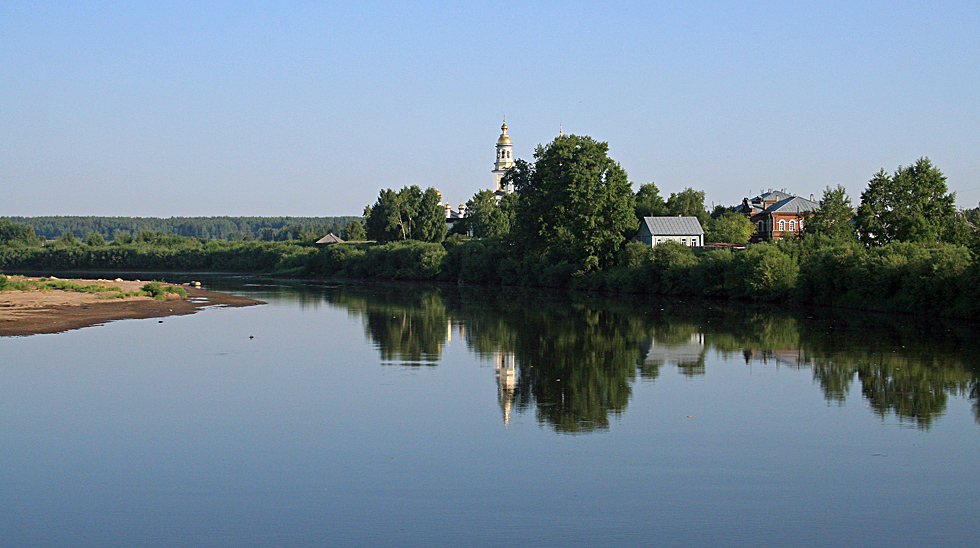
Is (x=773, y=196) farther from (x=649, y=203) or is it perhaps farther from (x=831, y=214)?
(x=831, y=214)

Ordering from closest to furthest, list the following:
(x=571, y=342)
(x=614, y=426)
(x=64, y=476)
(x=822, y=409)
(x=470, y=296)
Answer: (x=64, y=476), (x=614, y=426), (x=822, y=409), (x=571, y=342), (x=470, y=296)

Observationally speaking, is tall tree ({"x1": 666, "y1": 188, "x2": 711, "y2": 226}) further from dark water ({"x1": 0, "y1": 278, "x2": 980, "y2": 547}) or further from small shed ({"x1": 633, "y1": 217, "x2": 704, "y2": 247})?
dark water ({"x1": 0, "y1": 278, "x2": 980, "y2": 547})

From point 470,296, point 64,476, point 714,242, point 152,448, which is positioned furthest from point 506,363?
point 714,242

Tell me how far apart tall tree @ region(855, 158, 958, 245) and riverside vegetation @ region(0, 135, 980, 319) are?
0.07 meters

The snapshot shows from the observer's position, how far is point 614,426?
16.4m

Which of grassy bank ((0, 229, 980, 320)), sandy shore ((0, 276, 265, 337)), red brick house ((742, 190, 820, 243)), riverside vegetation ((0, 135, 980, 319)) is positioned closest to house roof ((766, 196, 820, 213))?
red brick house ((742, 190, 820, 243))

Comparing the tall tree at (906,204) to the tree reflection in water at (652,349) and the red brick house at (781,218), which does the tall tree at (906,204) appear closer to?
the tree reflection in water at (652,349)

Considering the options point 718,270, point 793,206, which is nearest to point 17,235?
point 793,206

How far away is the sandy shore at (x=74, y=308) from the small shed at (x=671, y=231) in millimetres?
30798

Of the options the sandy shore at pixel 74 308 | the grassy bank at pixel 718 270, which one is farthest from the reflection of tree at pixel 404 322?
the grassy bank at pixel 718 270

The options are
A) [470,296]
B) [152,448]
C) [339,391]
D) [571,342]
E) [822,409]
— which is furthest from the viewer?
[470,296]

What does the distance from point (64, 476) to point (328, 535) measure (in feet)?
16.3

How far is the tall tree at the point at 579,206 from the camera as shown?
6250 cm

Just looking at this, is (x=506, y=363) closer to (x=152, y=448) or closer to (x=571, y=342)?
(x=571, y=342)
